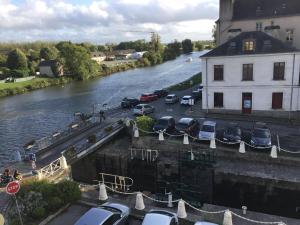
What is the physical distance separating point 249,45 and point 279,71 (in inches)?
160

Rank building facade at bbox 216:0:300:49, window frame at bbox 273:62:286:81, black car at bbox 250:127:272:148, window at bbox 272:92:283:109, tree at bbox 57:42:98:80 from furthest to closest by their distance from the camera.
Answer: tree at bbox 57:42:98:80
building facade at bbox 216:0:300:49
window at bbox 272:92:283:109
window frame at bbox 273:62:286:81
black car at bbox 250:127:272:148

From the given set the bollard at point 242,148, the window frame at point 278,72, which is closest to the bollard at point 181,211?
the bollard at point 242,148

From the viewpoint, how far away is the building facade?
39531 millimetres

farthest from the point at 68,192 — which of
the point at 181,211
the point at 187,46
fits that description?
the point at 187,46

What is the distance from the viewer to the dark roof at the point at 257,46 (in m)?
32.2

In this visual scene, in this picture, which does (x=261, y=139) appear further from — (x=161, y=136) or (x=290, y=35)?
(x=290, y=35)

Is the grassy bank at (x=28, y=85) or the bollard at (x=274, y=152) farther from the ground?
the bollard at (x=274, y=152)

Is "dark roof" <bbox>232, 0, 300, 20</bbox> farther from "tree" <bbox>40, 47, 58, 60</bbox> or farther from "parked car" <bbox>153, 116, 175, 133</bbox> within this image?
"tree" <bbox>40, 47, 58, 60</bbox>

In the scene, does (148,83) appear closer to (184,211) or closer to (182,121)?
(182,121)

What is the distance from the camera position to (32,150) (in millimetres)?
27438

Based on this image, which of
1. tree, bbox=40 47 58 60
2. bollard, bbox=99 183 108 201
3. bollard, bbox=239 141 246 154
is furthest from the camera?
tree, bbox=40 47 58 60

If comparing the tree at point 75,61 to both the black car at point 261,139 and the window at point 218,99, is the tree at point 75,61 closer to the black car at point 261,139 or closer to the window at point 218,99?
the window at point 218,99

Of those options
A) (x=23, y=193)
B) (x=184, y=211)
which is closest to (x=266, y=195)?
(x=184, y=211)

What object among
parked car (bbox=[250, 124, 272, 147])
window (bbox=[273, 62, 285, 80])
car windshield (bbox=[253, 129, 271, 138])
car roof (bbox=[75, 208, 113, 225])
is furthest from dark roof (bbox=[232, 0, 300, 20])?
car roof (bbox=[75, 208, 113, 225])
